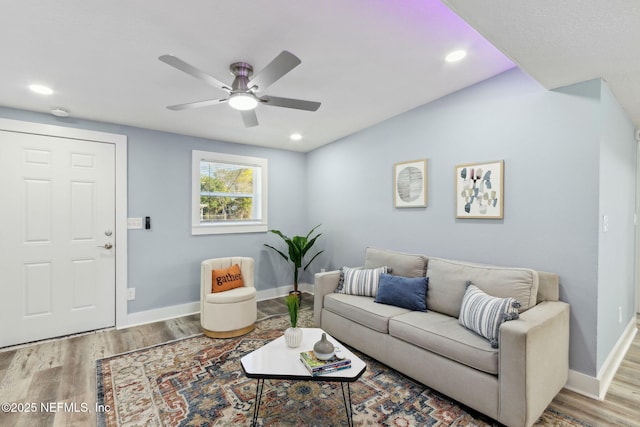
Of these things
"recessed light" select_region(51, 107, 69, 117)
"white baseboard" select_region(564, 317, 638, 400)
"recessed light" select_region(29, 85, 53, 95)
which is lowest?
"white baseboard" select_region(564, 317, 638, 400)

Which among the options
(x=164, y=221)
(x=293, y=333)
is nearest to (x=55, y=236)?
(x=164, y=221)

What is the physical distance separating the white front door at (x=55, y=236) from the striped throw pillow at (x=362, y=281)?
2685mm

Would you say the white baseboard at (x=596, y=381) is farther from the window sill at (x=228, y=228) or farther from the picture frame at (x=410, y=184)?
the window sill at (x=228, y=228)

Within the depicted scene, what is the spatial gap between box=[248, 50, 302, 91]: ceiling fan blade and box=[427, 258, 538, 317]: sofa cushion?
2022 mm

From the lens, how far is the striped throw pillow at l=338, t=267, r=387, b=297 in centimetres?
294

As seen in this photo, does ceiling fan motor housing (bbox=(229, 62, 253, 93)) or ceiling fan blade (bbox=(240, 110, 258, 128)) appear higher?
ceiling fan motor housing (bbox=(229, 62, 253, 93))

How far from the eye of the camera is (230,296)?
3123 mm

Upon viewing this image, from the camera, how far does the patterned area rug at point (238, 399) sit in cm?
184

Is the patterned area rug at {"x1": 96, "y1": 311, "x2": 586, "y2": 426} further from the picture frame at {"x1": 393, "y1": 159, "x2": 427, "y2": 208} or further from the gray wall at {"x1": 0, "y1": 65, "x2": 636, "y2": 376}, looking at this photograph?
the picture frame at {"x1": 393, "y1": 159, "x2": 427, "y2": 208}

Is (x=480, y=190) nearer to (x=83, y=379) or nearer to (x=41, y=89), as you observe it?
(x=83, y=379)

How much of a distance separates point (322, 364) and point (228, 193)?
3.16m

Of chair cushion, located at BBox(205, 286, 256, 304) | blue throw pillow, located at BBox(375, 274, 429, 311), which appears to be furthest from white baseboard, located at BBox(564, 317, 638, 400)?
chair cushion, located at BBox(205, 286, 256, 304)

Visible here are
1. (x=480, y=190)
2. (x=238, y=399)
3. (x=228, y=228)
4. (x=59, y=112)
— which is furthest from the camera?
(x=228, y=228)

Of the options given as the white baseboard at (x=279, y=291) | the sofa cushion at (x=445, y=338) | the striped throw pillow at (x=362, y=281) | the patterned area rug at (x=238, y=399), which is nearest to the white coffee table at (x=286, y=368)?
the patterned area rug at (x=238, y=399)
